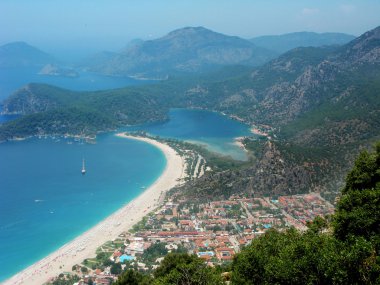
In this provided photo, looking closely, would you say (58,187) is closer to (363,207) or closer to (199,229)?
(199,229)

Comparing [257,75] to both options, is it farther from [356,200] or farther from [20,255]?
[356,200]

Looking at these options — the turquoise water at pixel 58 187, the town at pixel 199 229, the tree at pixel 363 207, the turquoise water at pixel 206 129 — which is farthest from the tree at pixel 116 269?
the turquoise water at pixel 206 129

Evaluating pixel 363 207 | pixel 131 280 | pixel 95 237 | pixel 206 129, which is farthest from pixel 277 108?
pixel 363 207

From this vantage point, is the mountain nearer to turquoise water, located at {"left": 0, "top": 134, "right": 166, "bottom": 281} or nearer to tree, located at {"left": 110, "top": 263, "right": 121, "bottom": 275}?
turquoise water, located at {"left": 0, "top": 134, "right": 166, "bottom": 281}

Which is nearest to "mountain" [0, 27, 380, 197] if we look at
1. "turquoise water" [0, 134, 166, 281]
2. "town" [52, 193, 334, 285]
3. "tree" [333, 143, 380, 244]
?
"town" [52, 193, 334, 285]

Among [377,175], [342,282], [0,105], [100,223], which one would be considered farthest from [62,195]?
[0,105]
